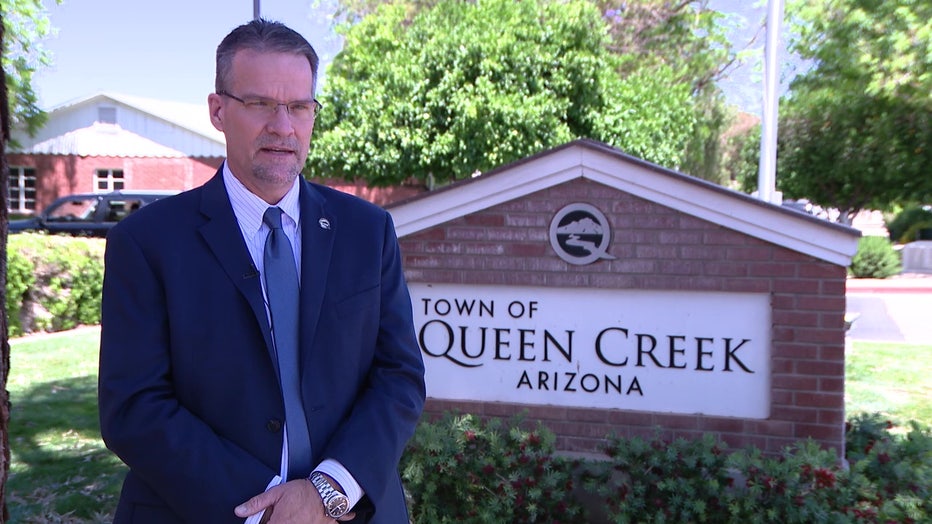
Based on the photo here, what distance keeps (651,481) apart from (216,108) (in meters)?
2.68

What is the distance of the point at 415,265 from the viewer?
15.3 feet

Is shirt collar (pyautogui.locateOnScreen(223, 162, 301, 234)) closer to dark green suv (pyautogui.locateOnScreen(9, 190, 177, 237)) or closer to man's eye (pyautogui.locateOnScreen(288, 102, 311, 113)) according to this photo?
man's eye (pyautogui.locateOnScreen(288, 102, 311, 113))

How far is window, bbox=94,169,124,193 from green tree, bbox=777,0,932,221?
80.4ft

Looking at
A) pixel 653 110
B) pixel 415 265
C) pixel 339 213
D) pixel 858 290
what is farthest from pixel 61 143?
pixel 339 213

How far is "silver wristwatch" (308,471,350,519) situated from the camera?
176 cm

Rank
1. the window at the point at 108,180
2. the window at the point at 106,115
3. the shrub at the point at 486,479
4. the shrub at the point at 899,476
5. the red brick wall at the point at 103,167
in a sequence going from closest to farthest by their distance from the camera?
1. the shrub at the point at 899,476
2. the shrub at the point at 486,479
3. the red brick wall at the point at 103,167
4. the window at the point at 108,180
5. the window at the point at 106,115

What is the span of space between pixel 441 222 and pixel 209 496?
306cm

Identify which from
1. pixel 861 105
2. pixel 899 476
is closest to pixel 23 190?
pixel 861 105

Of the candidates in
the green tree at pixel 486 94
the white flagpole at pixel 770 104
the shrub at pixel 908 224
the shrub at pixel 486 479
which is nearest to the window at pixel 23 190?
the green tree at pixel 486 94

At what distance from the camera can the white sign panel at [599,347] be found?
14.0 ft

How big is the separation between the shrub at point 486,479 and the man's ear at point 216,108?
231 centimetres

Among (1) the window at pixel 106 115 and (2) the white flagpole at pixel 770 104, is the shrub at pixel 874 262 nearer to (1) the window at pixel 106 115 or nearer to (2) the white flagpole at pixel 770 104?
(2) the white flagpole at pixel 770 104

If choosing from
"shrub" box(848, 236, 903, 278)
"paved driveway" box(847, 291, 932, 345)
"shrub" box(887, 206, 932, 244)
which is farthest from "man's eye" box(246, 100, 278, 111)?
"shrub" box(887, 206, 932, 244)

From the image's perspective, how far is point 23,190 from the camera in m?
34.2
